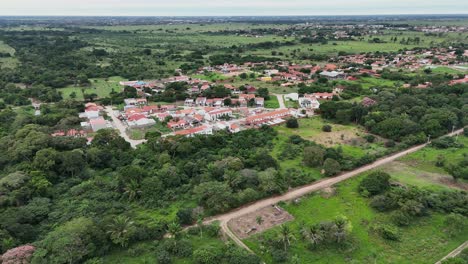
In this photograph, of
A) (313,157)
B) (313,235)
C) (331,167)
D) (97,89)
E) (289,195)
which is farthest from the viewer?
(97,89)

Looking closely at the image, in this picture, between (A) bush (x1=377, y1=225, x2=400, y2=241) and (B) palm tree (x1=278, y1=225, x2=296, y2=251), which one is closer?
(B) palm tree (x1=278, y1=225, x2=296, y2=251)

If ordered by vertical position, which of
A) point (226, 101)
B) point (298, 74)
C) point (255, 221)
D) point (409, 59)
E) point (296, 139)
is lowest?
point (255, 221)

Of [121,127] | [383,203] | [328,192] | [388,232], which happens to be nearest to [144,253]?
[328,192]

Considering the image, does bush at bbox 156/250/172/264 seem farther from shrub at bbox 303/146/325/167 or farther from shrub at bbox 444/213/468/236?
shrub at bbox 444/213/468/236

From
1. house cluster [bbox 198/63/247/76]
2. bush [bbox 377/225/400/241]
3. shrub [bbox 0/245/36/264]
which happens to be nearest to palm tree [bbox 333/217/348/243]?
bush [bbox 377/225/400/241]

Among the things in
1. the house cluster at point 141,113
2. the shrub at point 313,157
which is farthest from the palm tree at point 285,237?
the house cluster at point 141,113

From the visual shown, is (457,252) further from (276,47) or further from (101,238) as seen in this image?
(276,47)

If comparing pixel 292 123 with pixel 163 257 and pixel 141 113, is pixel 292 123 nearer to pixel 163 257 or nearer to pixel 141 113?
pixel 141 113
